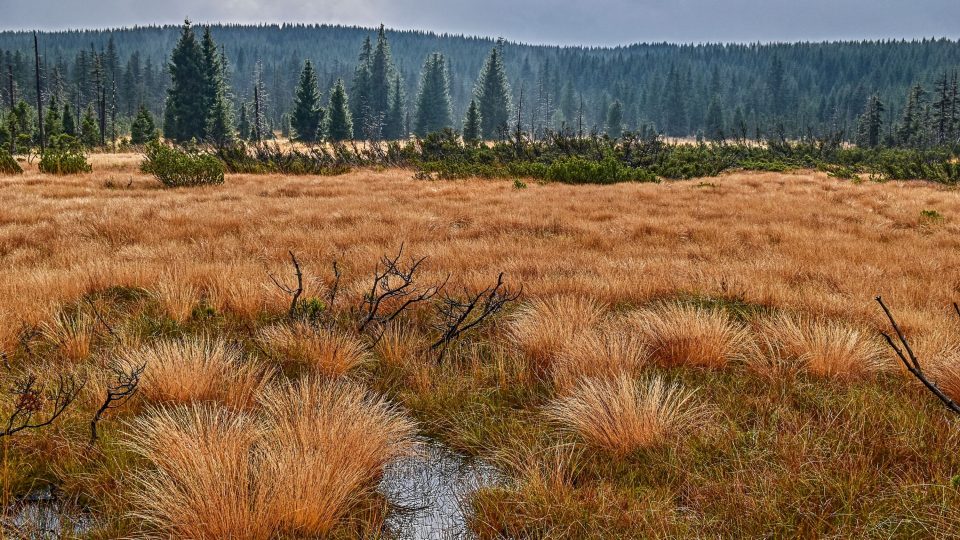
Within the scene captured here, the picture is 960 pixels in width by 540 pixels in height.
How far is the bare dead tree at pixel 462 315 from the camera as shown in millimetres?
3711

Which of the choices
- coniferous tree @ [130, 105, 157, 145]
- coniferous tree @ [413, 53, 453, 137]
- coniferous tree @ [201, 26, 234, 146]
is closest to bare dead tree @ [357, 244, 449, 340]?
coniferous tree @ [201, 26, 234, 146]

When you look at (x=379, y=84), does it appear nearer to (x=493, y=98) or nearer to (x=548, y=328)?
(x=493, y=98)

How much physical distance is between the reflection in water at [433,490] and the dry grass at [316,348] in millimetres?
954

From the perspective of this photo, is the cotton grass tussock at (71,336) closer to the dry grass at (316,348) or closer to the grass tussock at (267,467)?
the dry grass at (316,348)

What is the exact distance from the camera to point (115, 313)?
4359 mm

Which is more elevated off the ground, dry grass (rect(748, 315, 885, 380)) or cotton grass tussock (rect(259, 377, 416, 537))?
dry grass (rect(748, 315, 885, 380))

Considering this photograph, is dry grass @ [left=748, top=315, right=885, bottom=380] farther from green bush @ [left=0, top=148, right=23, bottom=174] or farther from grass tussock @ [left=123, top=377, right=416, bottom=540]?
green bush @ [left=0, top=148, right=23, bottom=174]

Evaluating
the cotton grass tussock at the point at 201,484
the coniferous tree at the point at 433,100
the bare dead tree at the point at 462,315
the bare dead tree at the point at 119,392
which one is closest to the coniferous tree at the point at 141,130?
the coniferous tree at the point at 433,100

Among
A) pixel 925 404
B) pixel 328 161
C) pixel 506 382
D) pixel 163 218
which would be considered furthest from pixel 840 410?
pixel 328 161

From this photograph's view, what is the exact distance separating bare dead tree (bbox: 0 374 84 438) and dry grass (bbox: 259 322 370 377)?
3.56ft

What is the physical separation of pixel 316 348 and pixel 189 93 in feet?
174

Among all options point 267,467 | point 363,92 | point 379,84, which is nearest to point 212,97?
point 363,92

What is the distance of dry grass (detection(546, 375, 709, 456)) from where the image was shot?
8.13ft

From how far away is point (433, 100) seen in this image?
246 feet
